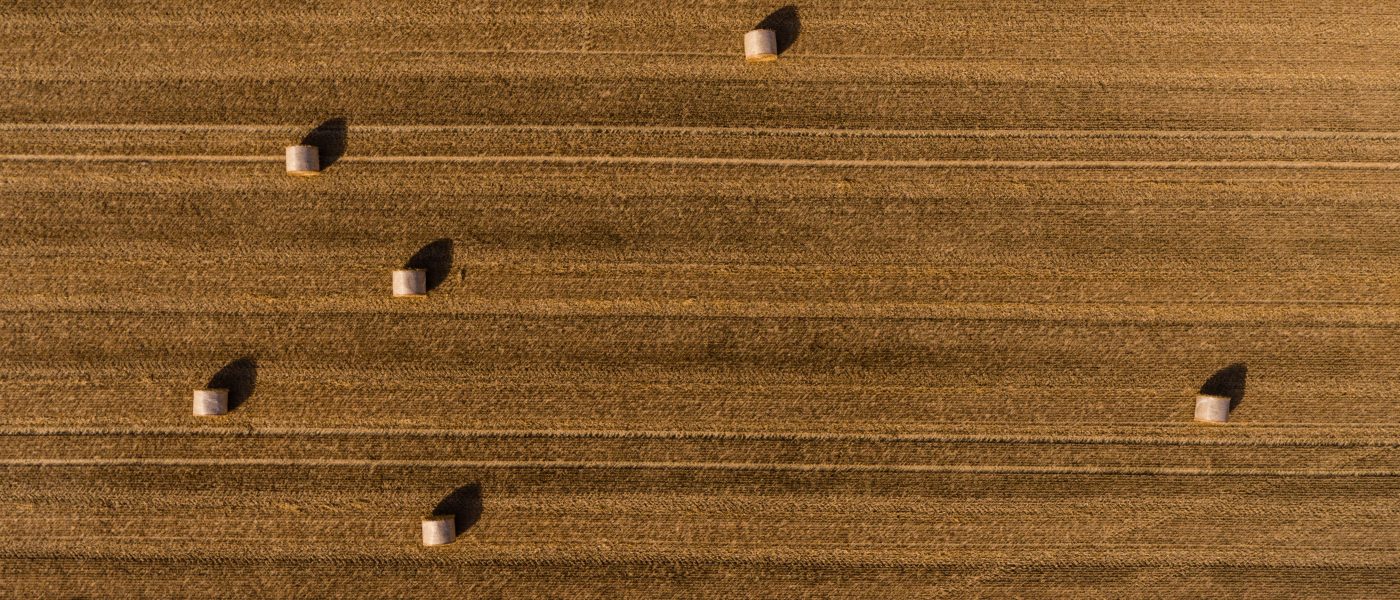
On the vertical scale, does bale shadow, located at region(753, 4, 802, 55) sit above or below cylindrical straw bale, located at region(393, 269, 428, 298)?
above

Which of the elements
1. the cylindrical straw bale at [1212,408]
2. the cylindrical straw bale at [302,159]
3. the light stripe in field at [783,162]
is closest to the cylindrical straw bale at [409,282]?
the light stripe in field at [783,162]

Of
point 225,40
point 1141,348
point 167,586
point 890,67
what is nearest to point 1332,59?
point 1141,348

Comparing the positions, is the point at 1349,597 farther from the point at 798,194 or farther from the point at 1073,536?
the point at 798,194

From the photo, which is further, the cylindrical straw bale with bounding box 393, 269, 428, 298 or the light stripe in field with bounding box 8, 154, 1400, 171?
the light stripe in field with bounding box 8, 154, 1400, 171

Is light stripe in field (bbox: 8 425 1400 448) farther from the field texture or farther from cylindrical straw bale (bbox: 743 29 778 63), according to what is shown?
cylindrical straw bale (bbox: 743 29 778 63)

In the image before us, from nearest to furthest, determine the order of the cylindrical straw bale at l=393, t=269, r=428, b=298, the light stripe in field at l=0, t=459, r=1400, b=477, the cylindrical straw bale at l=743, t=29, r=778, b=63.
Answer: the cylindrical straw bale at l=393, t=269, r=428, b=298 < the cylindrical straw bale at l=743, t=29, r=778, b=63 < the light stripe in field at l=0, t=459, r=1400, b=477

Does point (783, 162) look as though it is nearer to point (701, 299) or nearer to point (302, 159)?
point (701, 299)

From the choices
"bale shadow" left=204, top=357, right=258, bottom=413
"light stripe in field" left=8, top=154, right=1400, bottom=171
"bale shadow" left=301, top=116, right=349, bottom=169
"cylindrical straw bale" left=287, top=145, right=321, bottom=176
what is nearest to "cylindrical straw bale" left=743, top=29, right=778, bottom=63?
"light stripe in field" left=8, top=154, right=1400, bottom=171

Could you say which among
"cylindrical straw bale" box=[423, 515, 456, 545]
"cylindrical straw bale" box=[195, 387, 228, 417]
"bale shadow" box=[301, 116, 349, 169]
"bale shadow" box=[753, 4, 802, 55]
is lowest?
"cylindrical straw bale" box=[423, 515, 456, 545]
